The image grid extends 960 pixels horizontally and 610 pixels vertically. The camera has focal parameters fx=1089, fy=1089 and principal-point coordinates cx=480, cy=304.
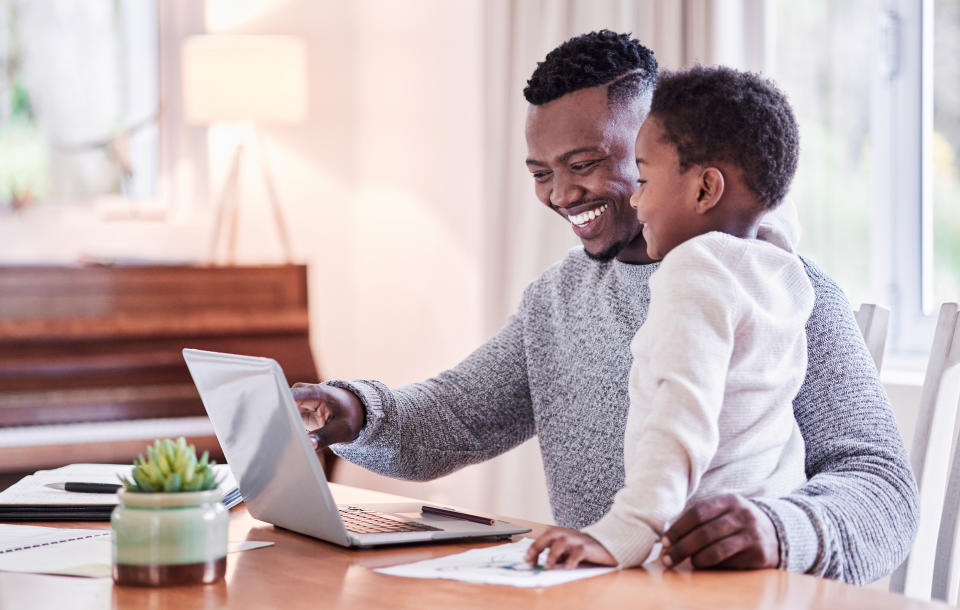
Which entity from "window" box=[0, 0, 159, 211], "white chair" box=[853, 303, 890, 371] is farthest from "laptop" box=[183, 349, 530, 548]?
"window" box=[0, 0, 159, 211]

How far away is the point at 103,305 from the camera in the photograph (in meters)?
3.07

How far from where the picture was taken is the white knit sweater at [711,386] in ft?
2.89

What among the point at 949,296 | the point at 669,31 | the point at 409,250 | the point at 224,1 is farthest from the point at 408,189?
the point at 949,296

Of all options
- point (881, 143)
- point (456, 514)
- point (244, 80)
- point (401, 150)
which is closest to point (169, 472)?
point (456, 514)

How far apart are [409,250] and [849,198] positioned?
1.76m

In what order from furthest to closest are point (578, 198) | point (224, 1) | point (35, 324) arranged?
1. point (224, 1)
2. point (35, 324)
3. point (578, 198)

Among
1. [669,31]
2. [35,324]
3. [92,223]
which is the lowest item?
[35,324]

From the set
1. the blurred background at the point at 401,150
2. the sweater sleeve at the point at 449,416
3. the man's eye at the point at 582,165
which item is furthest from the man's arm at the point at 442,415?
the blurred background at the point at 401,150

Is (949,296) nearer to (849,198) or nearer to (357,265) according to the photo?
(849,198)

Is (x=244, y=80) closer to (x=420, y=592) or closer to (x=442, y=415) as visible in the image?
(x=442, y=415)

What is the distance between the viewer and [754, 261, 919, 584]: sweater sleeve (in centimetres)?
96

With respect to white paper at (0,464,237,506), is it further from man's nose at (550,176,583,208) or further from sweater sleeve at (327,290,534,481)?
man's nose at (550,176,583,208)

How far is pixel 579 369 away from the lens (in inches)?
58.3

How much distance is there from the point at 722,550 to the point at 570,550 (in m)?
0.13
